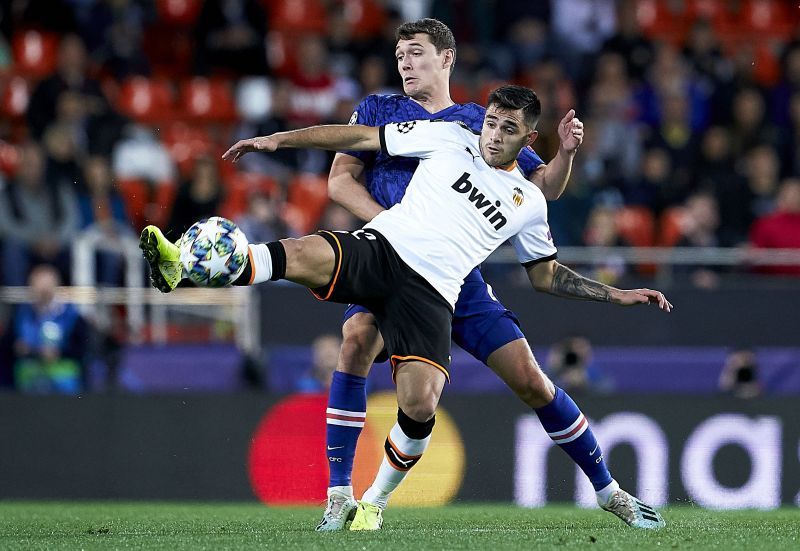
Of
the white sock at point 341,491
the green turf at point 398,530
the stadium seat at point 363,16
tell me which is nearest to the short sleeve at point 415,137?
the white sock at point 341,491

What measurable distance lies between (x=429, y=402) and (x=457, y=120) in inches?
56.0

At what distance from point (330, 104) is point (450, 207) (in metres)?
7.83

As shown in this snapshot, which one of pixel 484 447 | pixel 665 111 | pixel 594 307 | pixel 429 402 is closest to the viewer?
pixel 429 402

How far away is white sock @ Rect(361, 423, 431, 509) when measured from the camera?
21.5ft

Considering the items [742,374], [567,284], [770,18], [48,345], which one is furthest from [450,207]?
[770,18]

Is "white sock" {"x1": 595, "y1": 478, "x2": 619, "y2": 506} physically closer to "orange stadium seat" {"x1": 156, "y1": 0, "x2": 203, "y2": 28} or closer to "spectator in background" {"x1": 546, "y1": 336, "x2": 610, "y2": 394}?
"spectator in background" {"x1": 546, "y1": 336, "x2": 610, "y2": 394}

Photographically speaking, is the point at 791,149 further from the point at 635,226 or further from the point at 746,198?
the point at 635,226

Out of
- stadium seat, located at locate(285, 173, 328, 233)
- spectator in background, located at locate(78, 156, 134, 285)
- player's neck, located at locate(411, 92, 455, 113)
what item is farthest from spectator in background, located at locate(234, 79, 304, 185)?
player's neck, located at locate(411, 92, 455, 113)

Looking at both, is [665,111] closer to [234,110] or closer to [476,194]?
[234,110]

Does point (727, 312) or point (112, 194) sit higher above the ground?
point (112, 194)

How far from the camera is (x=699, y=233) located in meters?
12.3

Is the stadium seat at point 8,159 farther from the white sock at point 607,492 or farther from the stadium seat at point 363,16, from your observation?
the white sock at point 607,492

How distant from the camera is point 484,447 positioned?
1031 cm

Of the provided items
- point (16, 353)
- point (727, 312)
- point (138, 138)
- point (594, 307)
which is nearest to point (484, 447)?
point (594, 307)
